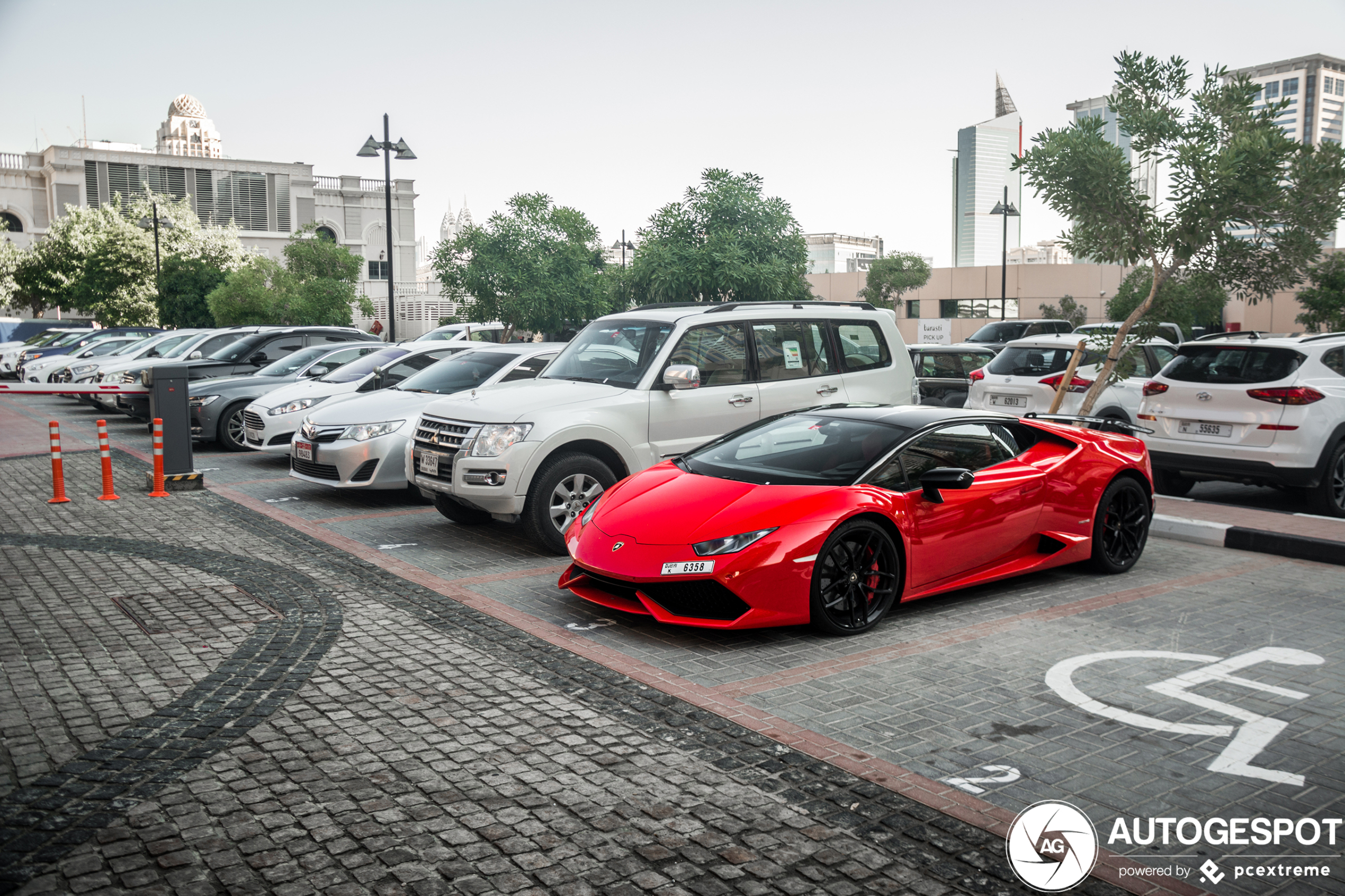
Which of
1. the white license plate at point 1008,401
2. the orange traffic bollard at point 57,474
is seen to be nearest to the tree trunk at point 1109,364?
the white license plate at point 1008,401

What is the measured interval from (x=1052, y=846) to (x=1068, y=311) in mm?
55440

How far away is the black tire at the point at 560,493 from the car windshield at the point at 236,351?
11766 mm

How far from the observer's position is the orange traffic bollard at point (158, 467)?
1121 centimetres

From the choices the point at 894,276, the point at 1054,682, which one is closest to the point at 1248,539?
the point at 1054,682

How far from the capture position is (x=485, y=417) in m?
8.45

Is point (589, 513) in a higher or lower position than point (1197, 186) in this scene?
lower

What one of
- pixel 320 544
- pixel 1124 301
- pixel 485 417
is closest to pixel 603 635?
pixel 485 417

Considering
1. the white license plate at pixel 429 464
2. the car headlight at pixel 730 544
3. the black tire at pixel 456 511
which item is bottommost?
the black tire at pixel 456 511

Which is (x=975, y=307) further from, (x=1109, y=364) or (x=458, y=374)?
(x=458, y=374)

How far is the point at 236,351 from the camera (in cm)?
1834

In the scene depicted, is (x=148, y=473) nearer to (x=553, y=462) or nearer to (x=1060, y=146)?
(x=553, y=462)

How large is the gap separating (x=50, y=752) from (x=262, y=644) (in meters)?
1.57

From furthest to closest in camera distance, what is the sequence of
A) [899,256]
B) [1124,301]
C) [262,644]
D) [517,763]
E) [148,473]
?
[899,256] → [1124,301] → [148,473] → [262,644] → [517,763]

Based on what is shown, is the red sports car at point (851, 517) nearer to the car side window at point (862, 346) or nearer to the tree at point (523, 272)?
the car side window at point (862, 346)
